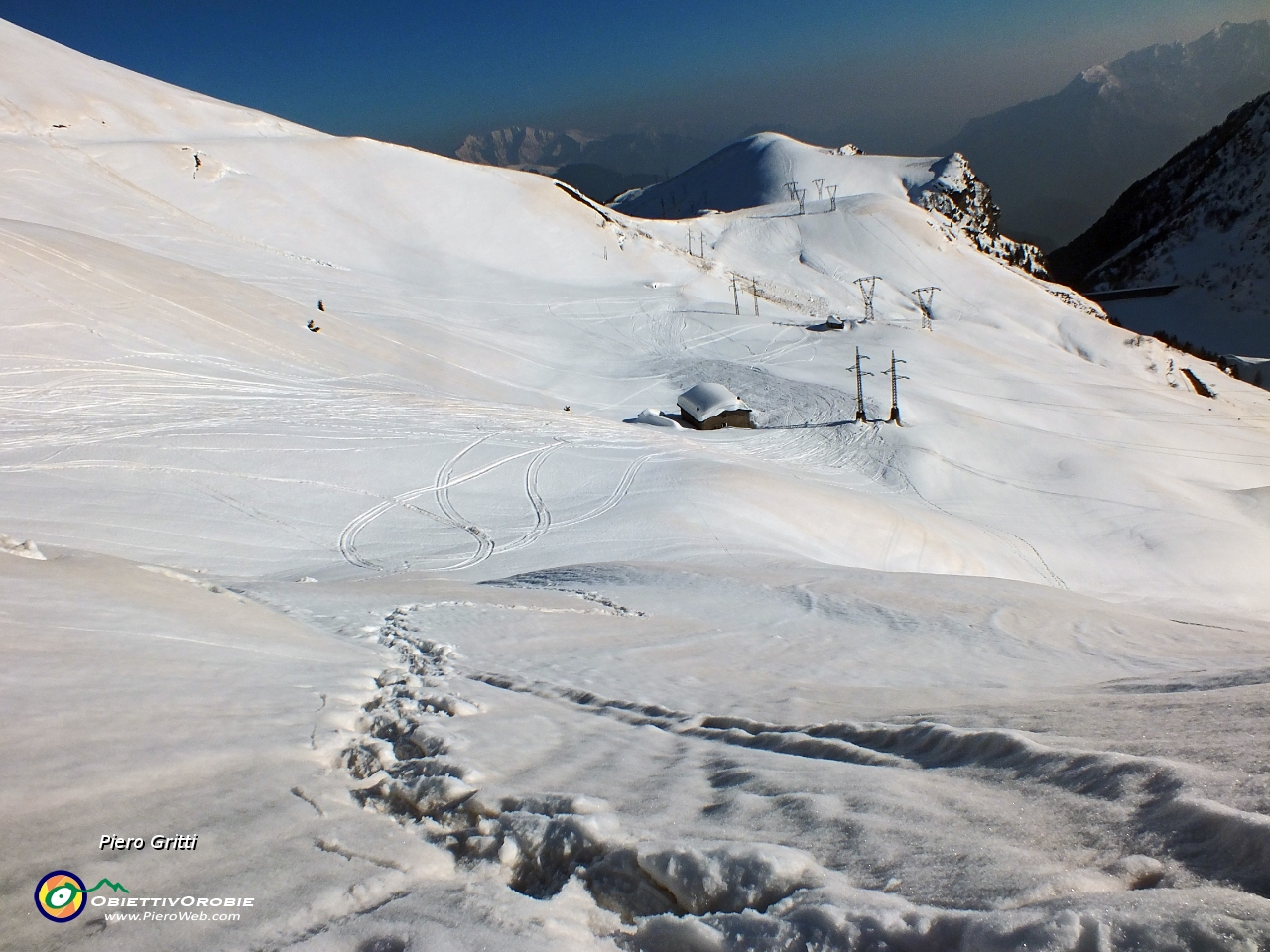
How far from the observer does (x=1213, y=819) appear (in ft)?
9.33

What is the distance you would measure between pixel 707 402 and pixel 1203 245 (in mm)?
147073

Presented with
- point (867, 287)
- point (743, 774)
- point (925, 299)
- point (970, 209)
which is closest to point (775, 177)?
point (970, 209)

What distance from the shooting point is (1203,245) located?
140m

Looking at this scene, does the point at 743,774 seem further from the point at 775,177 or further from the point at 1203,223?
the point at 1203,223

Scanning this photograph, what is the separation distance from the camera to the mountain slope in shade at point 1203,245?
122688 mm

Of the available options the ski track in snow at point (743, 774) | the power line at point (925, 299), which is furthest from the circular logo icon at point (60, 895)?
the power line at point (925, 299)

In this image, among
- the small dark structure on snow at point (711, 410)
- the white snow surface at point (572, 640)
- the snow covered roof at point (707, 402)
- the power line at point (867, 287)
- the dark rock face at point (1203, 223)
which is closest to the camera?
the white snow surface at point (572, 640)

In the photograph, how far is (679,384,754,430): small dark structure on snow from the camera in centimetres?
3803

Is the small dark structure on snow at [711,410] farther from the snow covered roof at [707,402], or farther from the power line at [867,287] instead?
the power line at [867,287]

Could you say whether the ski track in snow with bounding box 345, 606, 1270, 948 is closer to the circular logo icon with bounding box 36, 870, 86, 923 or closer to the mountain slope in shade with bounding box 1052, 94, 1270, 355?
the circular logo icon with bounding box 36, 870, 86, 923

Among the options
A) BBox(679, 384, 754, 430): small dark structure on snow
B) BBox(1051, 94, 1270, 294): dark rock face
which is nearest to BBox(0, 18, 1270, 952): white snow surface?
BBox(679, 384, 754, 430): small dark structure on snow

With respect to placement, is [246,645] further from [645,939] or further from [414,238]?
[414,238]

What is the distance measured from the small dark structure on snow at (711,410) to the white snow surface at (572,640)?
2.06 metres

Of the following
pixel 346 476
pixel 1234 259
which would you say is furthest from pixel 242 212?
pixel 1234 259
